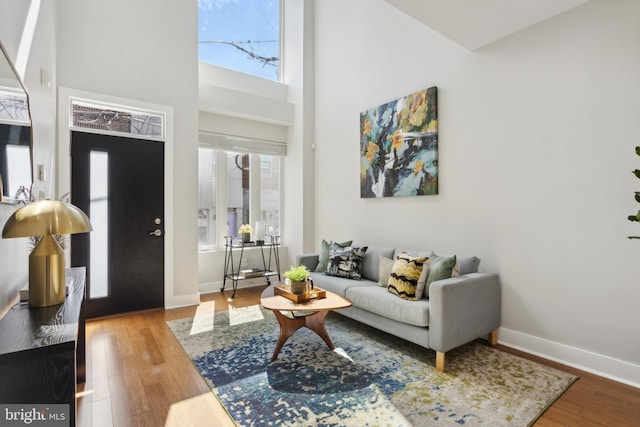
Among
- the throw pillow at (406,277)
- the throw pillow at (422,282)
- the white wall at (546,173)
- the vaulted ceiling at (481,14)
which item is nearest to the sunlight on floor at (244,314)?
the throw pillow at (406,277)

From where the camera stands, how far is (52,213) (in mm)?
1397

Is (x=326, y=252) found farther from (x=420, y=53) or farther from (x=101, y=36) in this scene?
(x=101, y=36)

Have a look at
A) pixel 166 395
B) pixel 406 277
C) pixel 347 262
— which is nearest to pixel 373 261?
pixel 347 262

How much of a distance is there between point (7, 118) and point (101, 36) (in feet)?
9.31

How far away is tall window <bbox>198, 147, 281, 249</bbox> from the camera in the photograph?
4938 mm

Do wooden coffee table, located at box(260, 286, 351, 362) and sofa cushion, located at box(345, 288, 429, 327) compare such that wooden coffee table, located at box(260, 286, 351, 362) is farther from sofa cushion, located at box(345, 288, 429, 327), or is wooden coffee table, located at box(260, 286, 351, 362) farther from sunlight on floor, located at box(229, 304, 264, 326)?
sunlight on floor, located at box(229, 304, 264, 326)

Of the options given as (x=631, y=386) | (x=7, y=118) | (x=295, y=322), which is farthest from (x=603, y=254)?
(x=7, y=118)

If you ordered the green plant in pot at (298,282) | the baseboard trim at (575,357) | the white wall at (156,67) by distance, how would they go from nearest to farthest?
the baseboard trim at (575,357) → the green plant in pot at (298,282) → the white wall at (156,67)

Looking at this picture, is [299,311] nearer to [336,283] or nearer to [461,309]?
[336,283]

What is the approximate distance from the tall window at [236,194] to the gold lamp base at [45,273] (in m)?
3.38

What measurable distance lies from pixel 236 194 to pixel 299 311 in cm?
299

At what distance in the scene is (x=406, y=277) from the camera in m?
2.96

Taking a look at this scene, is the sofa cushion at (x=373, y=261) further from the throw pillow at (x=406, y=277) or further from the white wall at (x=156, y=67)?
the white wall at (x=156, y=67)

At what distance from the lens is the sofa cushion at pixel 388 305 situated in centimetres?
260
